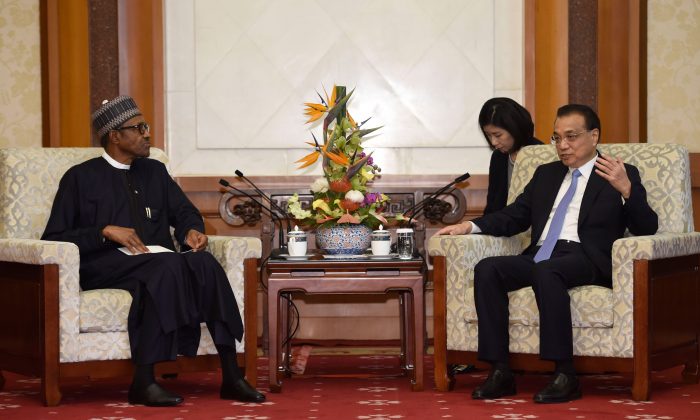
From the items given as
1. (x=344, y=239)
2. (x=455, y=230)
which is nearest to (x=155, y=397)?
(x=344, y=239)

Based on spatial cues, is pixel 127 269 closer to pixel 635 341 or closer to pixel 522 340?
pixel 522 340

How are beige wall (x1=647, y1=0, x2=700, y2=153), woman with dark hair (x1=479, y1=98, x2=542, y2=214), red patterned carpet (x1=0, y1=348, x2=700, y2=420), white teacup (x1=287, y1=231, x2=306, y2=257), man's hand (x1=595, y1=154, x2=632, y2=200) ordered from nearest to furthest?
red patterned carpet (x1=0, y1=348, x2=700, y2=420)
man's hand (x1=595, y1=154, x2=632, y2=200)
white teacup (x1=287, y1=231, x2=306, y2=257)
woman with dark hair (x1=479, y1=98, x2=542, y2=214)
beige wall (x1=647, y1=0, x2=700, y2=153)

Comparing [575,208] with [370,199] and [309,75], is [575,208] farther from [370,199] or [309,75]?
[309,75]

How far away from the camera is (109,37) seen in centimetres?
567

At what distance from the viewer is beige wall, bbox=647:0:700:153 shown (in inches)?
221

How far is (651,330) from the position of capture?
3.90 metres

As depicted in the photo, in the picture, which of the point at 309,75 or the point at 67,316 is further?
the point at 309,75

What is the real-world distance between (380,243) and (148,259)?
0.97 meters

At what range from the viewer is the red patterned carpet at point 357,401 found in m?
3.59

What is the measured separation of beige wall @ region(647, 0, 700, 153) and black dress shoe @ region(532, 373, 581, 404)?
7.22ft

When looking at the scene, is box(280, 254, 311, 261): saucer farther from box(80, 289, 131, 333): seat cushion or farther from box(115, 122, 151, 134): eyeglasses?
box(115, 122, 151, 134): eyeglasses

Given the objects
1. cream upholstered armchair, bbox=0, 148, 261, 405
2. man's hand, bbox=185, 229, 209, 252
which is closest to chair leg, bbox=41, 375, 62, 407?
cream upholstered armchair, bbox=0, 148, 261, 405

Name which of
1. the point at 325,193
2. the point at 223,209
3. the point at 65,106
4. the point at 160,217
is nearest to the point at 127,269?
the point at 160,217

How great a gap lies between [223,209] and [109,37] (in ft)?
3.75
